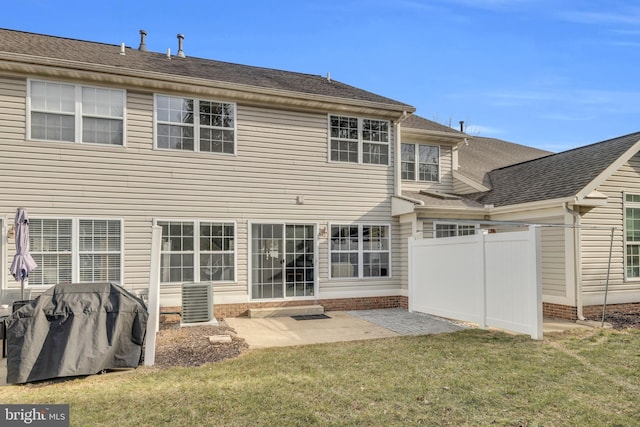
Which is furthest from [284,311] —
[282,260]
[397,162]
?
[397,162]

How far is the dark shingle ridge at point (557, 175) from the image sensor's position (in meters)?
9.80

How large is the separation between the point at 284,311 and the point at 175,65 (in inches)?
275

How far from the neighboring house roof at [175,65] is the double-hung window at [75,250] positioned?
3.39m

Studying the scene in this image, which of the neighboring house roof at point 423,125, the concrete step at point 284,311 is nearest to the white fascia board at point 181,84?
the neighboring house roof at point 423,125

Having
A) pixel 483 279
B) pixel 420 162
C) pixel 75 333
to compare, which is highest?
pixel 420 162

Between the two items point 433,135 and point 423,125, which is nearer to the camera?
point 433,135

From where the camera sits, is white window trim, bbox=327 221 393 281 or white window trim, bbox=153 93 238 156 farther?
white window trim, bbox=327 221 393 281

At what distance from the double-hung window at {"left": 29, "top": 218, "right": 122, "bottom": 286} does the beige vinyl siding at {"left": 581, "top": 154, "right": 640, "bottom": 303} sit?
35.1 ft

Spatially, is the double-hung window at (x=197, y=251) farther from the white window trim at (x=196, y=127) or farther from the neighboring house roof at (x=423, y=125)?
the neighboring house roof at (x=423, y=125)

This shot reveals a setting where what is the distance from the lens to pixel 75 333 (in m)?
5.23

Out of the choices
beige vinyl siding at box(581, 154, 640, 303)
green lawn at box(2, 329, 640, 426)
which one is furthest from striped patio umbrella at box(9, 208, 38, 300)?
beige vinyl siding at box(581, 154, 640, 303)

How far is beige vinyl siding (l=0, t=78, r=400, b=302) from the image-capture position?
841cm

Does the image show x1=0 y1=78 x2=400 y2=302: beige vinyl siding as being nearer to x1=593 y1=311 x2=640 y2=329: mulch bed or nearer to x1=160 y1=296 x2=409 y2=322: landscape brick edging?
x1=160 y1=296 x2=409 y2=322: landscape brick edging

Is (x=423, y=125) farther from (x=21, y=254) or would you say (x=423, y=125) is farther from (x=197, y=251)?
(x=21, y=254)
